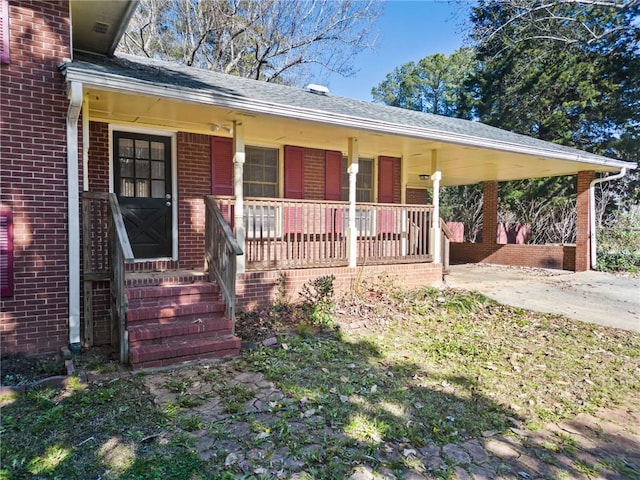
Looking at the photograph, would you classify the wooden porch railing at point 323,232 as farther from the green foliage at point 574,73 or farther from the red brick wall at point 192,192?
the green foliage at point 574,73

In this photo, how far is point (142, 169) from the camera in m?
7.08

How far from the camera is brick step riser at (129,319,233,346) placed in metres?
4.60

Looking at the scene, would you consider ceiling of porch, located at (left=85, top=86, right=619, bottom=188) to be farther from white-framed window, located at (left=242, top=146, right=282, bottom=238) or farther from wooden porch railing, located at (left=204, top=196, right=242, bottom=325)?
wooden porch railing, located at (left=204, top=196, right=242, bottom=325)

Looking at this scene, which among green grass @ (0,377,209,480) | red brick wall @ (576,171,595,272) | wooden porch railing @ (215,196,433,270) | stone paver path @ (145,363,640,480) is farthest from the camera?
red brick wall @ (576,171,595,272)

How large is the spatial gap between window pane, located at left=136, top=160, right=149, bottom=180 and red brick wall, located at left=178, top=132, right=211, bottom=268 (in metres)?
0.52

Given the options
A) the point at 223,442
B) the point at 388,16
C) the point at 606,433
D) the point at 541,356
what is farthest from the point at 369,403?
the point at 388,16

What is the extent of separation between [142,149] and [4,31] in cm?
269

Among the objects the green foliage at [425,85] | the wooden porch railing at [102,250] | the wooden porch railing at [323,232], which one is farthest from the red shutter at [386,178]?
the green foliage at [425,85]

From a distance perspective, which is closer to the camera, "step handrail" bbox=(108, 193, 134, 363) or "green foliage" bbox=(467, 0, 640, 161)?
"step handrail" bbox=(108, 193, 134, 363)

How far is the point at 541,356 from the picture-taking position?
16.5ft

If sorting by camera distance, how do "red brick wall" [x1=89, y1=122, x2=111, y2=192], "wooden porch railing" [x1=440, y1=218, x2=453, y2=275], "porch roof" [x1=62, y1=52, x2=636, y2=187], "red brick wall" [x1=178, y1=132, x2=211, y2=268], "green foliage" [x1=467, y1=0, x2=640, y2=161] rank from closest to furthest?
"porch roof" [x1=62, y1=52, x2=636, y2=187] → "red brick wall" [x1=89, y1=122, x2=111, y2=192] → "red brick wall" [x1=178, y1=132, x2=211, y2=268] → "wooden porch railing" [x1=440, y1=218, x2=453, y2=275] → "green foliage" [x1=467, y1=0, x2=640, y2=161]

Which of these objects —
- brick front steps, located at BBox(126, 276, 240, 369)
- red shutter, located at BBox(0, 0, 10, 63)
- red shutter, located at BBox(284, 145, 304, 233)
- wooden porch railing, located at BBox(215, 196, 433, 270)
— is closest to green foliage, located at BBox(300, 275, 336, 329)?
wooden porch railing, located at BBox(215, 196, 433, 270)

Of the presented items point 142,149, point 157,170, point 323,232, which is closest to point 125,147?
point 142,149

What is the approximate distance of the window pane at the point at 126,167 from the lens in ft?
22.6
